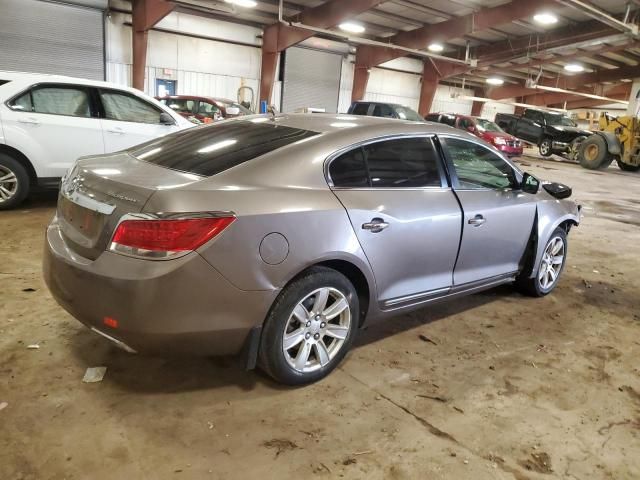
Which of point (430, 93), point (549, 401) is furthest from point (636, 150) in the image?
point (549, 401)

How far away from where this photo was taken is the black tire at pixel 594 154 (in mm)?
17328

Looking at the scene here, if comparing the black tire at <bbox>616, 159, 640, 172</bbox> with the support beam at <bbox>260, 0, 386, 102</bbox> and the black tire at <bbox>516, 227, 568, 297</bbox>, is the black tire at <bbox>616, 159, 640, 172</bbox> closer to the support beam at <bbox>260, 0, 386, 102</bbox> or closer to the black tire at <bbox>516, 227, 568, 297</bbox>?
the support beam at <bbox>260, 0, 386, 102</bbox>

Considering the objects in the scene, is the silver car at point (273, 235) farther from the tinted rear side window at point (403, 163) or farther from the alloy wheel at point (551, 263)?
the alloy wheel at point (551, 263)

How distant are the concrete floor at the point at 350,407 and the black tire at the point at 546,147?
18569mm

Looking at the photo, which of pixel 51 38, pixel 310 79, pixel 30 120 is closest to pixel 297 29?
pixel 310 79

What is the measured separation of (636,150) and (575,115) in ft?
44.1

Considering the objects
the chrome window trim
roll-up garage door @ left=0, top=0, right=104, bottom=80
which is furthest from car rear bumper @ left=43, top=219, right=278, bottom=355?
roll-up garage door @ left=0, top=0, right=104, bottom=80

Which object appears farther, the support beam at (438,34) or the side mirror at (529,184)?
the support beam at (438,34)

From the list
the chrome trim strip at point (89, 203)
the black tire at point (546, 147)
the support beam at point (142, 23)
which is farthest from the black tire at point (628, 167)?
the chrome trim strip at point (89, 203)

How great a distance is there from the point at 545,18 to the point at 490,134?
3.83 m

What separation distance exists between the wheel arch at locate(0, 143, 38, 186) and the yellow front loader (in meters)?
17.5

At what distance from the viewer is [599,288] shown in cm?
481

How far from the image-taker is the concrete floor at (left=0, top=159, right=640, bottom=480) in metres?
2.12

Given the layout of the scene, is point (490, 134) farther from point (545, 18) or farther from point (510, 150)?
point (545, 18)
